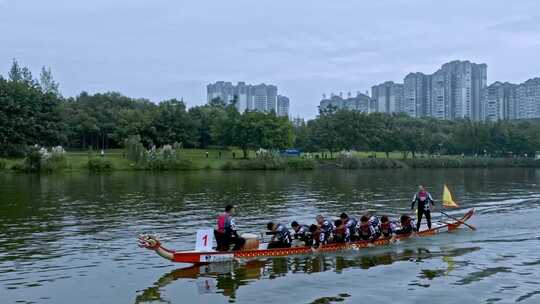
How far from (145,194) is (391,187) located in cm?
2762

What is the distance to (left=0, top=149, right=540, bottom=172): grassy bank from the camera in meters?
93.4

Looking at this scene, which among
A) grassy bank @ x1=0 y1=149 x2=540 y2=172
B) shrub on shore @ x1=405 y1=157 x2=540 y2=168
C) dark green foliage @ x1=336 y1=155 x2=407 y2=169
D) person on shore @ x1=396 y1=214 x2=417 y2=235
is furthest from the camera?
shrub on shore @ x1=405 y1=157 x2=540 y2=168

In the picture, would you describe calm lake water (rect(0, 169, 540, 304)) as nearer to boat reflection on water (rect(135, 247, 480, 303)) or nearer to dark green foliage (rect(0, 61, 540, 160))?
boat reflection on water (rect(135, 247, 480, 303))

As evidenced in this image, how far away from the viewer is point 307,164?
363ft

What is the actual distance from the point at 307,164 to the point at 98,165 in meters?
38.7

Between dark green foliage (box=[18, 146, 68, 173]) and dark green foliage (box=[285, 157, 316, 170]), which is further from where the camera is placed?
dark green foliage (box=[285, 157, 316, 170])

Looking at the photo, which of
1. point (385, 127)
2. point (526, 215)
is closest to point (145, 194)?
point (526, 215)

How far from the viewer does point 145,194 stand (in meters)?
53.6

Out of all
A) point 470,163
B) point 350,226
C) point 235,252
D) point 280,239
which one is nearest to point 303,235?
point 280,239

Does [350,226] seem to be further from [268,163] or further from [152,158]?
[268,163]

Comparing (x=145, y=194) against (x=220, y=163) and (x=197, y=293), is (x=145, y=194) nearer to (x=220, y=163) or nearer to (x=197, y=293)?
(x=197, y=293)

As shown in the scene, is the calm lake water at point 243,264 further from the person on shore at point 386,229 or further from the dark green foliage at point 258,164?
the dark green foliage at point 258,164

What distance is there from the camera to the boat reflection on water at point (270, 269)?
63.8ft

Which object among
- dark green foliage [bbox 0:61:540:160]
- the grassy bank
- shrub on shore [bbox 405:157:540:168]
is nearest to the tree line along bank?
dark green foliage [bbox 0:61:540:160]
